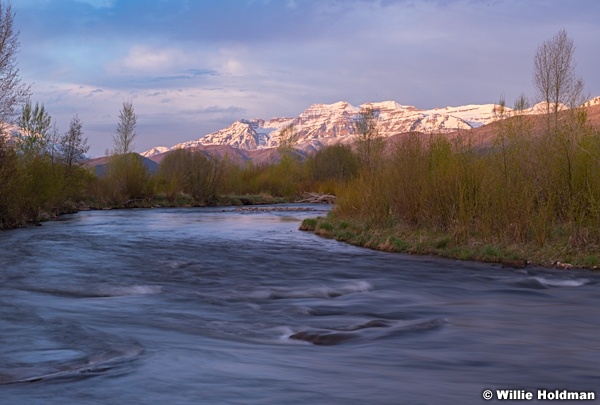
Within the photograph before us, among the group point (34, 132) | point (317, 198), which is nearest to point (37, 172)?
point (34, 132)

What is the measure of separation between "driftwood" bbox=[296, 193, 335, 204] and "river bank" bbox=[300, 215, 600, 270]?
32.1 metres

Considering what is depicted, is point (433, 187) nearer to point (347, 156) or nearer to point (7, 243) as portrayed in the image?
point (7, 243)

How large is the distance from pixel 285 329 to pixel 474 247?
878 cm

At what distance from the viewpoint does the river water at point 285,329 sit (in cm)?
595

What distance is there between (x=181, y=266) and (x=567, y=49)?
2680 centimetres

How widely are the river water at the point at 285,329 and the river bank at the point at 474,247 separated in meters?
0.55

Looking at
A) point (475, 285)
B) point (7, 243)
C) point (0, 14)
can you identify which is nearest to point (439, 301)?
point (475, 285)

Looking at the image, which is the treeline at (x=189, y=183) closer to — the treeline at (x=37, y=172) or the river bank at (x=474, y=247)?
the treeline at (x=37, y=172)

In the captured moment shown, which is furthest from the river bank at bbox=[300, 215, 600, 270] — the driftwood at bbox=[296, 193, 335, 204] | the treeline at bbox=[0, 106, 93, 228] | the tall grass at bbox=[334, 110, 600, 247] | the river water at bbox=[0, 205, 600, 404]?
the driftwood at bbox=[296, 193, 335, 204]

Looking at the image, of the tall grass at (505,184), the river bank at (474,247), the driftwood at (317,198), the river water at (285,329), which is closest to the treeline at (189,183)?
the driftwood at (317,198)

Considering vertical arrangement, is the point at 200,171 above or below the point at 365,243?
above

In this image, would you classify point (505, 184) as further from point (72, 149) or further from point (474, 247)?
point (72, 149)

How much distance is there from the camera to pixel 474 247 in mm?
16172

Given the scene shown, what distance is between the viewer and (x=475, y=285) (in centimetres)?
1269
